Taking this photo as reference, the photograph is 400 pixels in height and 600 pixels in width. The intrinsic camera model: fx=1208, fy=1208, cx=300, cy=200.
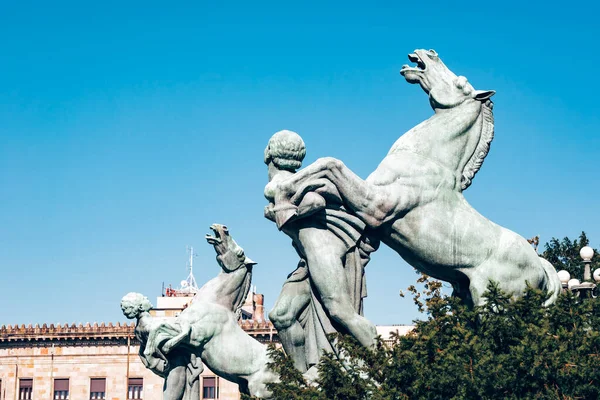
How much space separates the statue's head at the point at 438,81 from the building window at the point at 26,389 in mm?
53860

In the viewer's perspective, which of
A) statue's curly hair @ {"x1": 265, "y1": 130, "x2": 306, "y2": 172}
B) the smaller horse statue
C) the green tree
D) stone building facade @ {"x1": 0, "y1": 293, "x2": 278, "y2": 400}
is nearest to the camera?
the green tree

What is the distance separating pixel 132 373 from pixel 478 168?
5203cm

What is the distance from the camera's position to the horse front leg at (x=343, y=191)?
10.9 meters

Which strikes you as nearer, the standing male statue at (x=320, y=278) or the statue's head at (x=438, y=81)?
the standing male statue at (x=320, y=278)

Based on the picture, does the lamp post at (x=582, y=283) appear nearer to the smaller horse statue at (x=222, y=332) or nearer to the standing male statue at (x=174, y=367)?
the smaller horse statue at (x=222, y=332)

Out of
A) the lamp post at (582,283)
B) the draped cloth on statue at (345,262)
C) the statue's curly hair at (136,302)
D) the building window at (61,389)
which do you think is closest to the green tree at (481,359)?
the draped cloth on statue at (345,262)

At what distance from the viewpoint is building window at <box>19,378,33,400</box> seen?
62341 mm

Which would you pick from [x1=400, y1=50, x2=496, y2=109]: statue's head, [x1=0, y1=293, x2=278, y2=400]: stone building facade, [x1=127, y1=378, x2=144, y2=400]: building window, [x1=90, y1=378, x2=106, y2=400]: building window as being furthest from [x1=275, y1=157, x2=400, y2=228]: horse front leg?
[x1=90, y1=378, x2=106, y2=400]: building window

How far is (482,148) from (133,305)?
428 cm

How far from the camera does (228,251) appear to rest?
12945 millimetres

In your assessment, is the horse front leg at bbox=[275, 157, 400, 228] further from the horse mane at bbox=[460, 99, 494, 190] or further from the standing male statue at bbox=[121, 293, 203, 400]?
the standing male statue at bbox=[121, 293, 203, 400]

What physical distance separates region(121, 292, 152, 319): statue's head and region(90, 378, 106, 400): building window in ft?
165

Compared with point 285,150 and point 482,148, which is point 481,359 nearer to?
point 482,148

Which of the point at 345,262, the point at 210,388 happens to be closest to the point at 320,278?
the point at 345,262
